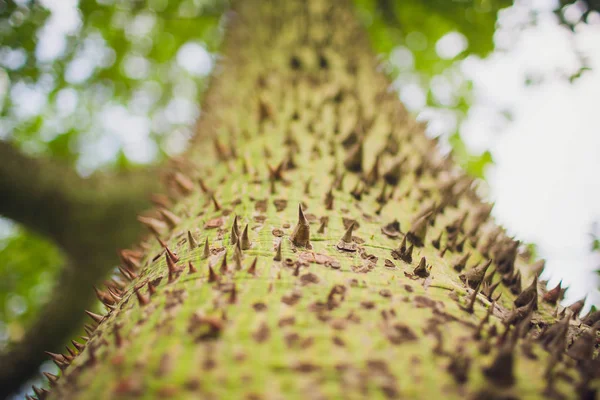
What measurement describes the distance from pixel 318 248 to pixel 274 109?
1.00 meters

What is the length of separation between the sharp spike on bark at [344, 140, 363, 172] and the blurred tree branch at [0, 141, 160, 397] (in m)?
3.21

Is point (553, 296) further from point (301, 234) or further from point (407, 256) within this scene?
point (301, 234)

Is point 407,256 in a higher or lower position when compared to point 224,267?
higher

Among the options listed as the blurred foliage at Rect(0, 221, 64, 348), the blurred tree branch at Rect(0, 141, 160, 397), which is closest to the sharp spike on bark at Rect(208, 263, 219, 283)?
the blurred tree branch at Rect(0, 141, 160, 397)

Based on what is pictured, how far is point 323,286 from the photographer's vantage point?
100 cm

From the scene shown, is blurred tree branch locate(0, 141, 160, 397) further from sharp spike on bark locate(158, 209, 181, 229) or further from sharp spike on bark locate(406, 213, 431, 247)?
sharp spike on bark locate(406, 213, 431, 247)

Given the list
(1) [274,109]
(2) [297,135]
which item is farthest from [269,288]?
(1) [274,109]

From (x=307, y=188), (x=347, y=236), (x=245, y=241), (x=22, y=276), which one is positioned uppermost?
(x=307, y=188)

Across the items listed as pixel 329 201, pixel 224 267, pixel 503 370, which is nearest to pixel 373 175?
pixel 329 201

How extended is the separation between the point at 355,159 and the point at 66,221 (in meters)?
3.49

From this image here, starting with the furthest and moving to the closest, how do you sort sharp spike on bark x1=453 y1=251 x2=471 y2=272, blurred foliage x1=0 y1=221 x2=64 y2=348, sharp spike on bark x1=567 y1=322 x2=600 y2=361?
blurred foliage x1=0 y1=221 x2=64 y2=348 < sharp spike on bark x1=453 y1=251 x2=471 y2=272 < sharp spike on bark x1=567 y1=322 x2=600 y2=361

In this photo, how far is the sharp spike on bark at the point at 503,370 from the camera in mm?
774

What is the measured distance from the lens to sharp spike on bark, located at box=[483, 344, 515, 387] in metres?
0.77

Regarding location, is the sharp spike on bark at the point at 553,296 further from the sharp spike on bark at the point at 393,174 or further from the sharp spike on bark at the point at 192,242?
the sharp spike on bark at the point at 192,242
